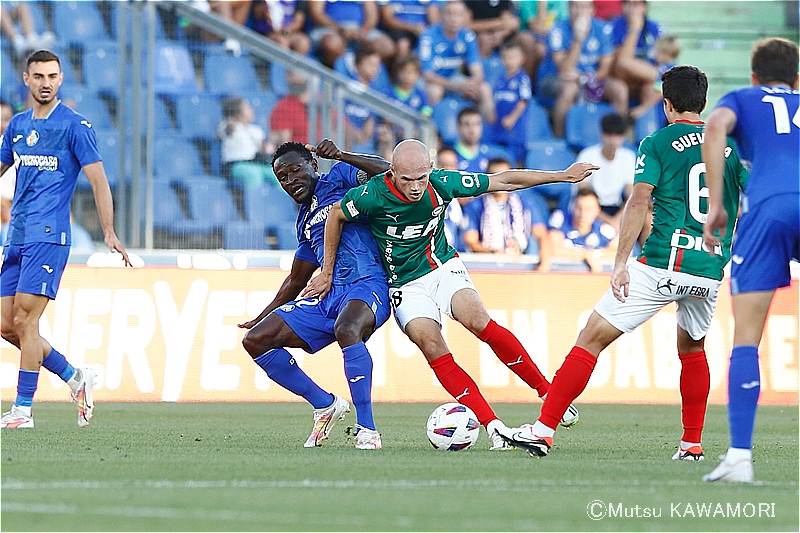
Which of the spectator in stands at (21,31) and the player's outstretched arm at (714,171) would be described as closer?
the player's outstretched arm at (714,171)

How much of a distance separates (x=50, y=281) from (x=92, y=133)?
Answer: 107 centimetres

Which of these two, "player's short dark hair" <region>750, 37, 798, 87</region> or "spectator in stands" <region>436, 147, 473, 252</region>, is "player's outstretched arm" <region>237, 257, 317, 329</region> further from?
"spectator in stands" <region>436, 147, 473, 252</region>

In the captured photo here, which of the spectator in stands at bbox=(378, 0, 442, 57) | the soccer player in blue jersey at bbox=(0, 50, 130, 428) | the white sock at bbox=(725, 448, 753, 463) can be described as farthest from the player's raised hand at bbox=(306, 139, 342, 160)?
the spectator in stands at bbox=(378, 0, 442, 57)

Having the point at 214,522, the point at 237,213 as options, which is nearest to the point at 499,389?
the point at 237,213

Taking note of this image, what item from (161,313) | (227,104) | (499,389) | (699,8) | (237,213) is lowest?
(499,389)

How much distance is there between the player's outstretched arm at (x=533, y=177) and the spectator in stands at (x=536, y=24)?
10032 mm

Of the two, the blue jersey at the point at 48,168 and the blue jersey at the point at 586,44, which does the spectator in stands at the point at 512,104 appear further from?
the blue jersey at the point at 48,168

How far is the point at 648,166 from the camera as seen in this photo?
21.1 feet

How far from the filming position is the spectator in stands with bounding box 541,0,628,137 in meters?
16.7

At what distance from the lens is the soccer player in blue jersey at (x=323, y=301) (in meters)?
7.39

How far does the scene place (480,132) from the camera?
15.7 metres

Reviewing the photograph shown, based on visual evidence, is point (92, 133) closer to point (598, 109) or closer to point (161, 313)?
point (161, 313)

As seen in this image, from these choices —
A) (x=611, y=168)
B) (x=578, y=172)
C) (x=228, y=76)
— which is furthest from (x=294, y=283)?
(x=611, y=168)

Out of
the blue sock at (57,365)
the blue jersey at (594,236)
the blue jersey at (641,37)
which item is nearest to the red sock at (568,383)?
the blue sock at (57,365)
